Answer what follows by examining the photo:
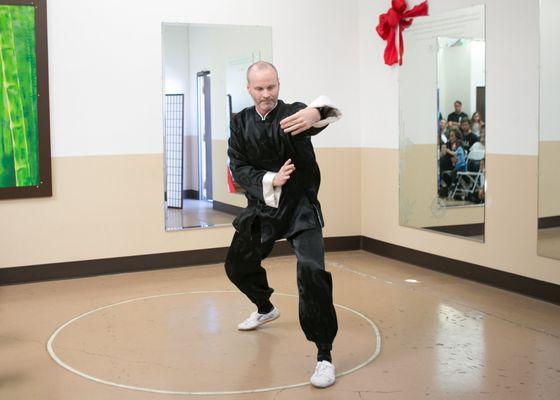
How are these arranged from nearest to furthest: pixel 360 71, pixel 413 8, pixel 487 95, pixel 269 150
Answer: pixel 269 150 → pixel 487 95 → pixel 413 8 → pixel 360 71

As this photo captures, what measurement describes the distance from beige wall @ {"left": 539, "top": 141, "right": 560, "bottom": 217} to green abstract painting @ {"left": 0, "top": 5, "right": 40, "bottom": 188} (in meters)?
3.80

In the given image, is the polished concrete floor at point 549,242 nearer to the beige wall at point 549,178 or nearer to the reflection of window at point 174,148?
the beige wall at point 549,178

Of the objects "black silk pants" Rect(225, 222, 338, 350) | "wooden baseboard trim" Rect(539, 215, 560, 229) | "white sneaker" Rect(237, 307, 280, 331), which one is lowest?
"white sneaker" Rect(237, 307, 280, 331)

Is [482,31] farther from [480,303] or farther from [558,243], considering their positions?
[480,303]

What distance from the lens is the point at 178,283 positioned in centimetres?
556

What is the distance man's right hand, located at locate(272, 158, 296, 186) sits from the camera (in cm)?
336

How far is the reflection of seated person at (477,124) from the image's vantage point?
17.5 ft

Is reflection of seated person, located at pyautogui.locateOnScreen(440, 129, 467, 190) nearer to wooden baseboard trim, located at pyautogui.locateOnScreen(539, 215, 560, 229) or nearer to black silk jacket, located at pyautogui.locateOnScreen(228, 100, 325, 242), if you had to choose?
wooden baseboard trim, located at pyautogui.locateOnScreen(539, 215, 560, 229)

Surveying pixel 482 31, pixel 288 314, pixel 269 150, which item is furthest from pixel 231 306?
pixel 482 31

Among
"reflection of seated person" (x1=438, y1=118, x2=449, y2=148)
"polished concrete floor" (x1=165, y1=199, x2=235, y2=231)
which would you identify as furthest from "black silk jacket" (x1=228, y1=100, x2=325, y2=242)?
"polished concrete floor" (x1=165, y1=199, x2=235, y2=231)

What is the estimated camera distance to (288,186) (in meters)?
3.55

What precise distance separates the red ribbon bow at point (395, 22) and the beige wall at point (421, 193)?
0.83 meters

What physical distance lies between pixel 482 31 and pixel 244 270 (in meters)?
2.71

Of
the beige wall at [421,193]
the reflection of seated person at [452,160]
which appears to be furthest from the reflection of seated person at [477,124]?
the beige wall at [421,193]
